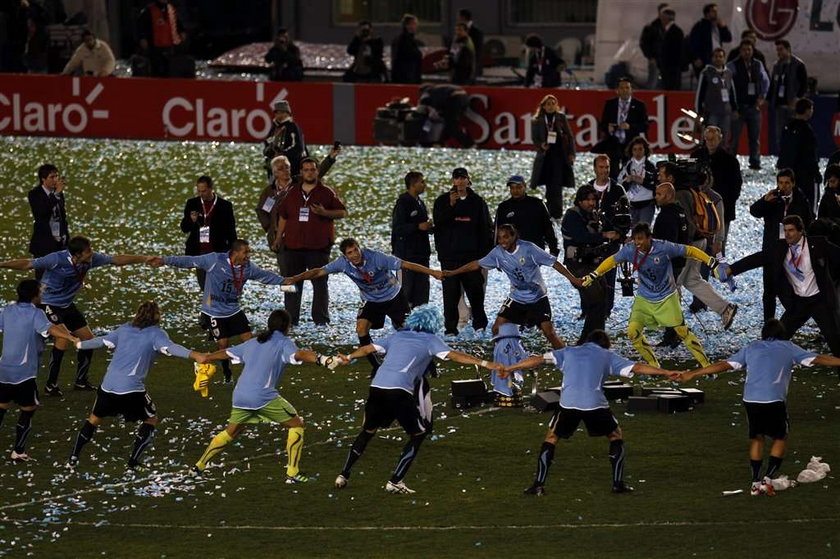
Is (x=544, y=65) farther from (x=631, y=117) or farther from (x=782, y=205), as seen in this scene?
(x=782, y=205)

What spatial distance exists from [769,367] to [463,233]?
22.1 feet

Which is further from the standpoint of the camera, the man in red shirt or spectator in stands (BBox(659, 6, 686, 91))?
spectator in stands (BBox(659, 6, 686, 91))

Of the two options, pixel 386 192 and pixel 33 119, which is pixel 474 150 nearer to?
pixel 386 192

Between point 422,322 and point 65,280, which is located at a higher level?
point 422,322

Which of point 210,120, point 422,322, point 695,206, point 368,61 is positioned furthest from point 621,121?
point 422,322

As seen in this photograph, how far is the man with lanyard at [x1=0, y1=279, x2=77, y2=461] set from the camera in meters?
15.4

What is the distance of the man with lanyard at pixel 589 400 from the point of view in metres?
14.0

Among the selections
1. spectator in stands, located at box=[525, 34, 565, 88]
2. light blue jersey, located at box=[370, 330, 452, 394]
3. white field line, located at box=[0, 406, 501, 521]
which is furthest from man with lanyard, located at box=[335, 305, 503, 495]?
spectator in stands, located at box=[525, 34, 565, 88]

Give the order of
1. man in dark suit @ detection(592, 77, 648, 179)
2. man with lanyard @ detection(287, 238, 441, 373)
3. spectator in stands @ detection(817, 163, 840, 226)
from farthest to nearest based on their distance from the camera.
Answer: man in dark suit @ detection(592, 77, 648, 179) < spectator in stands @ detection(817, 163, 840, 226) < man with lanyard @ detection(287, 238, 441, 373)

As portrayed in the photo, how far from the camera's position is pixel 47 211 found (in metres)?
19.8

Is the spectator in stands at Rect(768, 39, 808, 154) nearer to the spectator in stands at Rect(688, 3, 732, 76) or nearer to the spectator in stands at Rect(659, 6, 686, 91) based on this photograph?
the spectator in stands at Rect(688, 3, 732, 76)

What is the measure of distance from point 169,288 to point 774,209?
843cm

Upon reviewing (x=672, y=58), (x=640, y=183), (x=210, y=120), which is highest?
(x=672, y=58)

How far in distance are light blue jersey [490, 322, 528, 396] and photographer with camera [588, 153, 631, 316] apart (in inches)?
98.2
